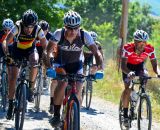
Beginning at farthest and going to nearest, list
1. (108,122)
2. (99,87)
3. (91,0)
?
(91,0), (99,87), (108,122)

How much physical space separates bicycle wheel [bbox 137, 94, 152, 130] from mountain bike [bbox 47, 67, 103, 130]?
5.46 ft

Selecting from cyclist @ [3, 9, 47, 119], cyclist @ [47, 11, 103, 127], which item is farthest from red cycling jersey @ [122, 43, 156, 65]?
cyclist @ [3, 9, 47, 119]

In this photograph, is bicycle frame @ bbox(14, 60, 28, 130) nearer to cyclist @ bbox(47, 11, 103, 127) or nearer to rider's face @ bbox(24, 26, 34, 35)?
cyclist @ bbox(47, 11, 103, 127)

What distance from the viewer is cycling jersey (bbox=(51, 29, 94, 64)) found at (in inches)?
280

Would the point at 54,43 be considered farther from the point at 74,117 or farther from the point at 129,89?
the point at 129,89

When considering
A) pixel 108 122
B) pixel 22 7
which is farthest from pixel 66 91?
pixel 22 7

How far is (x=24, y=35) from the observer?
27.1 feet

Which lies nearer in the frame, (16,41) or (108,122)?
(16,41)

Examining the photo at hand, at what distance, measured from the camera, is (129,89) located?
852 cm

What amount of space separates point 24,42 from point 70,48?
152 cm

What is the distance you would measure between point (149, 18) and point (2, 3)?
66.1 metres

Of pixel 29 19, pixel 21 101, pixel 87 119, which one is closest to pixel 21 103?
pixel 21 101

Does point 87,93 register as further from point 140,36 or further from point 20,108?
point 20,108

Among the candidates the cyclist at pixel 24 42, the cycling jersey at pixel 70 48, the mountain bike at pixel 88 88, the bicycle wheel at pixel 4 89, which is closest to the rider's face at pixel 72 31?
the cycling jersey at pixel 70 48
